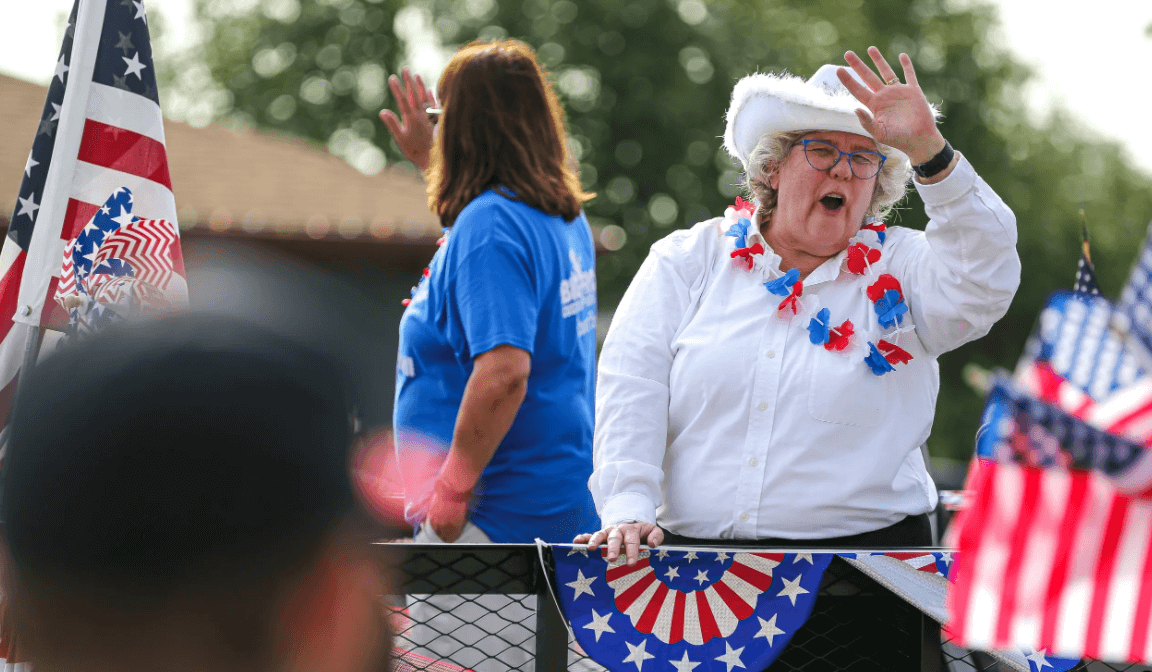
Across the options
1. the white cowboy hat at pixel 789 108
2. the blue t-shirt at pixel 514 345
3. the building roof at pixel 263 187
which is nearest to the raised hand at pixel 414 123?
the blue t-shirt at pixel 514 345

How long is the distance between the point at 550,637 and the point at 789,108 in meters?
1.42

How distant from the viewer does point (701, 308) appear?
2.80 metres

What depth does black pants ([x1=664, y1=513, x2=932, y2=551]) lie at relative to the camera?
2.56 metres

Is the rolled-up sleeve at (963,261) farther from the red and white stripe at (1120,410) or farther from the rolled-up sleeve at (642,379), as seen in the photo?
the red and white stripe at (1120,410)

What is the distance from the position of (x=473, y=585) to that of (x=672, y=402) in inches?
27.2

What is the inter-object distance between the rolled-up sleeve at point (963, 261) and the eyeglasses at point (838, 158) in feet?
0.82

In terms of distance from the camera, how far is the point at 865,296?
2.75m

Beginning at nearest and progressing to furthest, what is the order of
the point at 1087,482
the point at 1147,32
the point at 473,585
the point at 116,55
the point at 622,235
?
the point at 1087,482, the point at 473,585, the point at 116,55, the point at 1147,32, the point at 622,235

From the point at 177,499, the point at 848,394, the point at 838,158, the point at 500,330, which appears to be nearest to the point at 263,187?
the point at 500,330

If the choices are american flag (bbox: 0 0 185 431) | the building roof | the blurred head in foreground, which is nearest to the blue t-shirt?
american flag (bbox: 0 0 185 431)

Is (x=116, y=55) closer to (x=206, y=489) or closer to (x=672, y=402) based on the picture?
(x=672, y=402)

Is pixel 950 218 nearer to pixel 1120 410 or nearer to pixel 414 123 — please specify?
pixel 1120 410

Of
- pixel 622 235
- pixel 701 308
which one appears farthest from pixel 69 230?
pixel 622 235

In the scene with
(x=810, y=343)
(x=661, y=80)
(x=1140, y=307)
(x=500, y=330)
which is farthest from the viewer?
(x=661, y=80)
